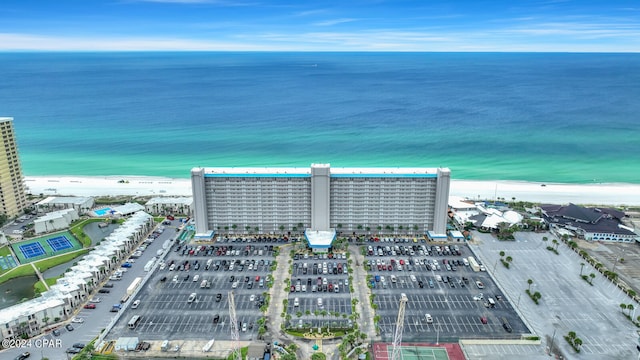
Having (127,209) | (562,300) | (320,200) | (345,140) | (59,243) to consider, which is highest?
(345,140)

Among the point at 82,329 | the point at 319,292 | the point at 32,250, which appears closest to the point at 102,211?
the point at 32,250

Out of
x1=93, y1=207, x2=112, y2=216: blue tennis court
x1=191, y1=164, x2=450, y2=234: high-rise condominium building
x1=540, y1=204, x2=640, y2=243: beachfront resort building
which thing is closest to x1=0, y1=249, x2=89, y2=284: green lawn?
x1=93, y1=207, x2=112, y2=216: blue tennis court

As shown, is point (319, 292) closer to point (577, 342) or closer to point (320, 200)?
point (320, 200)

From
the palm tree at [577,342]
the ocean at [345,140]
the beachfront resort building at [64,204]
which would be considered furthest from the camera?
the ocean at [345,140]

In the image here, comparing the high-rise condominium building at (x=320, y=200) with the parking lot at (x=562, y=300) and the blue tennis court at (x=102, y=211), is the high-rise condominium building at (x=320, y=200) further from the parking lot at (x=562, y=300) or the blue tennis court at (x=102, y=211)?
the blue tennis court at (x=102, y=211)

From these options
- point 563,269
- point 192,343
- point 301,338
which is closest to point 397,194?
point 563,269

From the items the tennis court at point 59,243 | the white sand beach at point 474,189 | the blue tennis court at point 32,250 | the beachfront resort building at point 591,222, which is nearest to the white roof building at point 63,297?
the tennis court at point 59,243

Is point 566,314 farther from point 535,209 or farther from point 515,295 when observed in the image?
point 535,209
